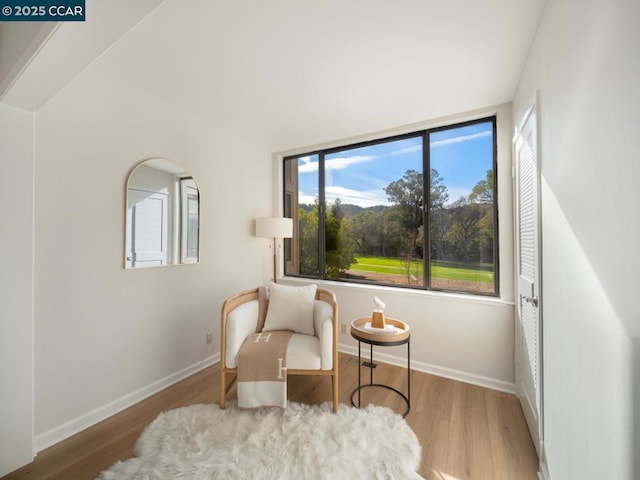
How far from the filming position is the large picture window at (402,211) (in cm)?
254

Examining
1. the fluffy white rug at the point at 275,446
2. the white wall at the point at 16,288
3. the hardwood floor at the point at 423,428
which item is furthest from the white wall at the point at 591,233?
the white wall at the point at 16,288

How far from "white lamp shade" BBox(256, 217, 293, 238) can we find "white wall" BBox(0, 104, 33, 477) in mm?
1861

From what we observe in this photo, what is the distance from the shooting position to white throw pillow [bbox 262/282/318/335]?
2.34 metres

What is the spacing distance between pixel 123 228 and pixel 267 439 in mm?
1832

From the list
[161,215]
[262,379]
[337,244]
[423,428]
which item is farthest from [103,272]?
[423,428]

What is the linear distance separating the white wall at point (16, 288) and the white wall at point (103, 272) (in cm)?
11

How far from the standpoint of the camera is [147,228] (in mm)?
2229

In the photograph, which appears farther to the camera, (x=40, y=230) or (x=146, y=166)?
(x=146, y=166)

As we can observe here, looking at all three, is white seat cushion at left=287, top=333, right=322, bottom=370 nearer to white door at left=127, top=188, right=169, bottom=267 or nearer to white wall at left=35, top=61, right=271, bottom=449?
white wall at left=35, top=61, right=271, bottom=449

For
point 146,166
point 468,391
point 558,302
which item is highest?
point 146,166

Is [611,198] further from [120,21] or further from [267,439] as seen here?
[267,439]

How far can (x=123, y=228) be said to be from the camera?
6.82ft

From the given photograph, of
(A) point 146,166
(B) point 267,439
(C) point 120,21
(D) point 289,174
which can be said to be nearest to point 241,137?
(D) point 289,174

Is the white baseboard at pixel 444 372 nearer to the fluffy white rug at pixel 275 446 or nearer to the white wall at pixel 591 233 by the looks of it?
the fluffy white rug at pixel 275 446
